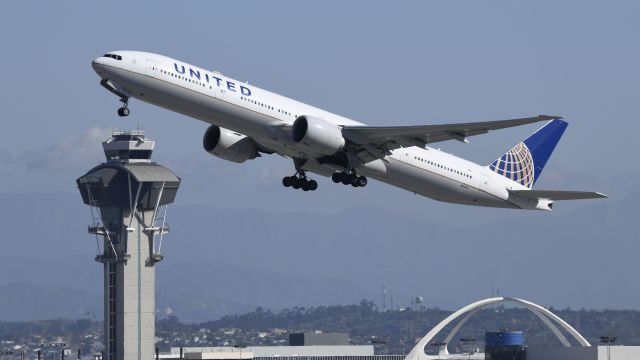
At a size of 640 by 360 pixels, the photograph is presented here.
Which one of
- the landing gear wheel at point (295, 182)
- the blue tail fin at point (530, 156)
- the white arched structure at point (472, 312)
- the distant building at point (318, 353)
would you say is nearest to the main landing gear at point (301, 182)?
the landing gear wheel at point (295, 182)

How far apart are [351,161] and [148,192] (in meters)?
92.8

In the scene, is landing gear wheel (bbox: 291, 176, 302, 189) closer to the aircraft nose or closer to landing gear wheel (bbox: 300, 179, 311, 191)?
landing gear wheel (bbox: 300, 179, 311, 191)

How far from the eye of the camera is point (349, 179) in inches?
2731

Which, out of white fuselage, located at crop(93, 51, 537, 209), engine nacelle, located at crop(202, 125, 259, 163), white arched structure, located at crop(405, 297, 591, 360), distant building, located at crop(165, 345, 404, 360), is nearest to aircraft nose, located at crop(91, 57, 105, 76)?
white fuselage, located at crop(93, 51, 537, 209)

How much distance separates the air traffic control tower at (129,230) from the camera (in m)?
152

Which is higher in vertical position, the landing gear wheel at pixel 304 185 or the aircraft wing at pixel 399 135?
the aircraft wing at pixel 399 135

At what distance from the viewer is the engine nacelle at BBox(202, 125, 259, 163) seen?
230ft

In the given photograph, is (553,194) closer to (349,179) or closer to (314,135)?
(349,179)

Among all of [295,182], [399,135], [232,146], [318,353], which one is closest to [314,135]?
[399,135]

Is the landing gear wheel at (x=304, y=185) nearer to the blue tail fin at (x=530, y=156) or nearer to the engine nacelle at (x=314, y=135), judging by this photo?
the engine nacelle at (x=314, y=135)

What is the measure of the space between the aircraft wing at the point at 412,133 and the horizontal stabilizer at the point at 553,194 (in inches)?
299

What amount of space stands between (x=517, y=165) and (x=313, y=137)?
19.1 meters

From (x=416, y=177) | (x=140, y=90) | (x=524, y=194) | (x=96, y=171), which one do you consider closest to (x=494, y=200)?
(x=524, y=194)

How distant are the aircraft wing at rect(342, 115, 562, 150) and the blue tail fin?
10.4 metres
